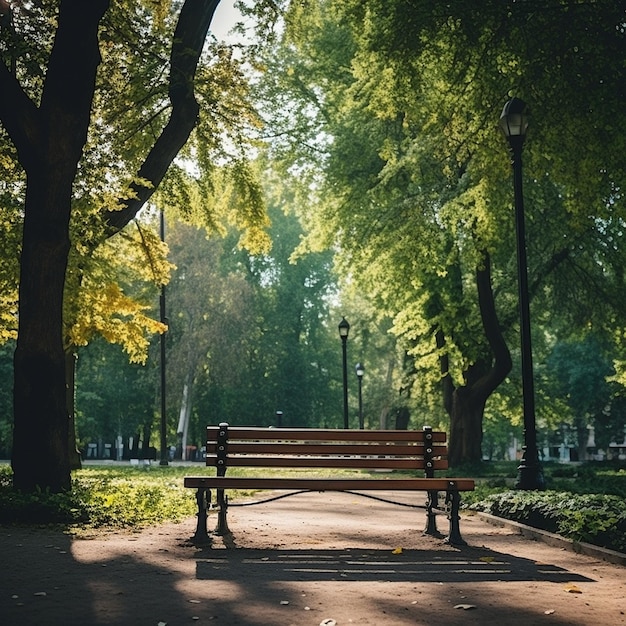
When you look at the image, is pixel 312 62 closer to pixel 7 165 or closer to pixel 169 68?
pixel 169 68

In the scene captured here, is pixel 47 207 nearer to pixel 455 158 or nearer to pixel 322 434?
pixel 322 434

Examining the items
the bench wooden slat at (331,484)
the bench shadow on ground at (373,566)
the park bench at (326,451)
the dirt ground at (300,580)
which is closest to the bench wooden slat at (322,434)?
the park bench at (326,451)

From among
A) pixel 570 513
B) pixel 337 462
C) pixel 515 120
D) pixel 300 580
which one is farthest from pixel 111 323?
pixel 300 580

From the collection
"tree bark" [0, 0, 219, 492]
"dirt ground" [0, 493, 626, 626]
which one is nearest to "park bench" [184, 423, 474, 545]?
"dirt ground" [0, 493, 626, 626]

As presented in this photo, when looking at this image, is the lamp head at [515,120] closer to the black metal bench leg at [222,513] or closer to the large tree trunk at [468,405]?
the black metal bench leg at [222,513]

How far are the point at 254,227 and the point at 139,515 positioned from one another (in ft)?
32.6

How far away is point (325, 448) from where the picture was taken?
350 inches

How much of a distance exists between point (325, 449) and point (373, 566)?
216 centimetres

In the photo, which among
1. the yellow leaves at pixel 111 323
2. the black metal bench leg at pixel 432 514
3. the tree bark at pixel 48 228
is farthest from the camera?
the yellow leaves at pixel 111 323

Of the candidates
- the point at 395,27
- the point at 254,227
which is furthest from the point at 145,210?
the point at 395,27

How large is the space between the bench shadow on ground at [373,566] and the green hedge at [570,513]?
2.91ft

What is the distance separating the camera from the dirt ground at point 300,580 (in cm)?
498

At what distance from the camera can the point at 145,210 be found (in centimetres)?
1875

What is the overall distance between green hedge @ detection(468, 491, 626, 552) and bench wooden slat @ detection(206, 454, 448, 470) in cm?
123
